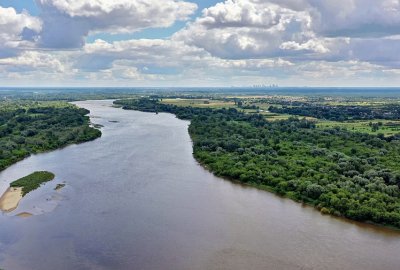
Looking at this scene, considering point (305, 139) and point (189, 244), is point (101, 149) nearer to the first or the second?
point (305, 139)

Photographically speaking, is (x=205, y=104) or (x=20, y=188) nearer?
(x=20, y=188)

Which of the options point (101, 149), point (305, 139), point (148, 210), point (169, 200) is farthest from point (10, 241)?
point (305, 139)

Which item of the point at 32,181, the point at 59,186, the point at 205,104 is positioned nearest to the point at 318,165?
the point at 59,186

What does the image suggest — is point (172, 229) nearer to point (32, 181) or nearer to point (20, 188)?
point (20, 188)

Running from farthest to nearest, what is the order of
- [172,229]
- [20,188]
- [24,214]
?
[20,188] → [24,214] → [172,229]

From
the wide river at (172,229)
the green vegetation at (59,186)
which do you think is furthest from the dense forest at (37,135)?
the green vegetation at (59,186)

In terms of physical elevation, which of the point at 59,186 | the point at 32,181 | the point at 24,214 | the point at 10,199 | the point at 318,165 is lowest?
the point at 24,214
